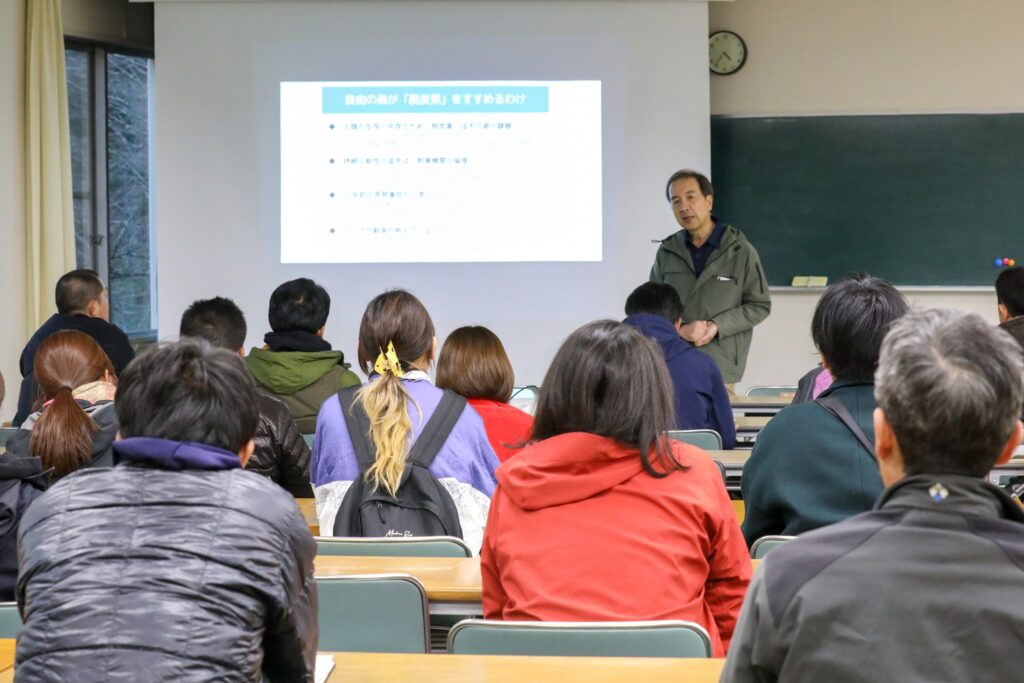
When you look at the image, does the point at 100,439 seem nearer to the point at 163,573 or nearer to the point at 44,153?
the point at 163,573

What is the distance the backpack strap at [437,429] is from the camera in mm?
2715

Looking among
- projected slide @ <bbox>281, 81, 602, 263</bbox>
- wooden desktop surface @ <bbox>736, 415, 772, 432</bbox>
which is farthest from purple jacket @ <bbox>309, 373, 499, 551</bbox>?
projected slide @ <bbox>281, 81, 602, 263</bbox>

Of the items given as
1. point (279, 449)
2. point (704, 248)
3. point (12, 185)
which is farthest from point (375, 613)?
point (12, 185)

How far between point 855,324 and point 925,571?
4.22 ft

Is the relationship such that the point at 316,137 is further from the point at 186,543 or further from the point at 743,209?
the point at 186,543

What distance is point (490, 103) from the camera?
21.5 ft

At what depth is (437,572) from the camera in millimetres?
2262

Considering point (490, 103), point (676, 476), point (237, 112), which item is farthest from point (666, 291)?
point (237, 112)

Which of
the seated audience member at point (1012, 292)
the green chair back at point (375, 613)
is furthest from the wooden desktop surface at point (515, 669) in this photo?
the seated audience member at point (1012, 292)

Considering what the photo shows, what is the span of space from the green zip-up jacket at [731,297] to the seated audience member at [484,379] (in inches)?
102

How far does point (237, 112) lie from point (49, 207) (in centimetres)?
121

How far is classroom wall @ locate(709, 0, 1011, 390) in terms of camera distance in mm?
6832

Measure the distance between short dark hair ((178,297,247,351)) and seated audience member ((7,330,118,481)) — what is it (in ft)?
1.96

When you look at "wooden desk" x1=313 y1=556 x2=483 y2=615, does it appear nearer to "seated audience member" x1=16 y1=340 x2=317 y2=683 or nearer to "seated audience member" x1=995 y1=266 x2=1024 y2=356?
"seated audience member" x1=16 y1=340 x2=317 y2=683
